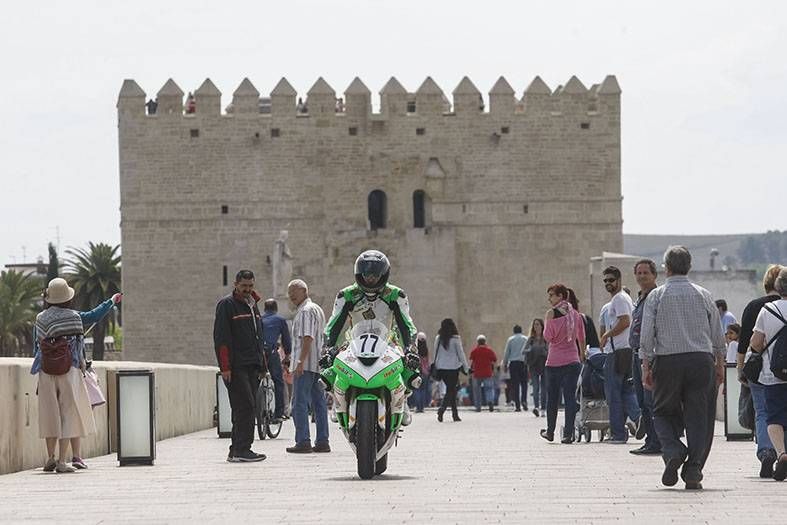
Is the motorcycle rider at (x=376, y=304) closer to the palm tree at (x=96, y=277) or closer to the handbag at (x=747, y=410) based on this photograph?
the handbag at (x=747, y=410)

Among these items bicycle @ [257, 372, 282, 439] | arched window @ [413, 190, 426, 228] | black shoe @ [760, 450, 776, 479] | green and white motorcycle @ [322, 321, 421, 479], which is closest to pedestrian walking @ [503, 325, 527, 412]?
bicycle @ [257, 372, 282, 439]

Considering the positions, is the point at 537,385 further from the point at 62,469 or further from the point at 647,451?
the point at 62,469

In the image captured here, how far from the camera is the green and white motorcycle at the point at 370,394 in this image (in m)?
11.4

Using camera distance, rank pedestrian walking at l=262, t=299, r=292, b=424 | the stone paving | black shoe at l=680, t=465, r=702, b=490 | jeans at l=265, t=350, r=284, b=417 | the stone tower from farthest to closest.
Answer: the stone tower, jeans at l=265, t=350, r=284, b=417, pedestrian walking at l=262, t=299, r=292, b=424, black shoe at l=680, t=465, r=702, b=490, the stone paving

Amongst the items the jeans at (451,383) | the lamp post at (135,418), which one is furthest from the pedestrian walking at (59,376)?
the jeans at (451,383)

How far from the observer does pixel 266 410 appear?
1752cm

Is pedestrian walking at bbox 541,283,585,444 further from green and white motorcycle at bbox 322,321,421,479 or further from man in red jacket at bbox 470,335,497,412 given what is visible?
man in red jacket at bbox 470,335,497,412

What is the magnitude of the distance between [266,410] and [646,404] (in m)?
4.44

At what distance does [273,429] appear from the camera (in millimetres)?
18172

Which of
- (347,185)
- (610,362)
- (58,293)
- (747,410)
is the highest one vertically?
(347,185)

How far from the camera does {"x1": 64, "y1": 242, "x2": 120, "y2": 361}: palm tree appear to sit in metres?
61.7

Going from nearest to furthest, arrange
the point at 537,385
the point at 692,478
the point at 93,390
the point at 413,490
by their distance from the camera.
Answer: the point at 692,478
the point at 413,490
the point at 93,390
the point at 537,385

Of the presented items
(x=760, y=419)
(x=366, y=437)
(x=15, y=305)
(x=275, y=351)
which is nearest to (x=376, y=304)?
(x=366, y=437)

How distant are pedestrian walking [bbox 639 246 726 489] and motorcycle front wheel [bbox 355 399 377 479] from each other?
5.41 feet
